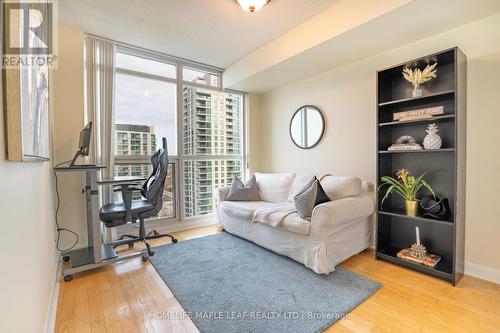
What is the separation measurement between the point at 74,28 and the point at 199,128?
75.9 inches

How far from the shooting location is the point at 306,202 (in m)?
2.40

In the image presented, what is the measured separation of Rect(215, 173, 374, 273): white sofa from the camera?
2203mm

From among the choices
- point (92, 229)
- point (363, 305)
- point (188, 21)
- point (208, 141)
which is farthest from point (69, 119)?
point (363, 305)

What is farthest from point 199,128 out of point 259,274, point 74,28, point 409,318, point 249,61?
point 409,318

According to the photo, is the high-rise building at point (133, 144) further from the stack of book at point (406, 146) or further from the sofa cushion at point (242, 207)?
the stack of book at point (406, 146)

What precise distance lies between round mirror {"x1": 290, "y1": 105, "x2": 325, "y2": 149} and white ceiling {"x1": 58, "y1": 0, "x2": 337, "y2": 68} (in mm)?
1159

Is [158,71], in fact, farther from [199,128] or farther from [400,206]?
[400,206]

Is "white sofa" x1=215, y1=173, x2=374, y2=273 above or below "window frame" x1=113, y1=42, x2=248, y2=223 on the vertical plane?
below

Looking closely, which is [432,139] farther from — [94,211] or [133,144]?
[133,144]

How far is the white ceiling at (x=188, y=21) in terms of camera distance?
2303 mm

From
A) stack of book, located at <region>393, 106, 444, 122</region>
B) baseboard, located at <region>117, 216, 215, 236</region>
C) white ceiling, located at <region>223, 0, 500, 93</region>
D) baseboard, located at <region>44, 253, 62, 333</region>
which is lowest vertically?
baseboard, located at <region>44, 253, 62, 333</region>

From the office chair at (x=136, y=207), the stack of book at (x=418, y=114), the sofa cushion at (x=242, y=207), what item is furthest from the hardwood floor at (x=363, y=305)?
the stack of book at (x=418, y=114)

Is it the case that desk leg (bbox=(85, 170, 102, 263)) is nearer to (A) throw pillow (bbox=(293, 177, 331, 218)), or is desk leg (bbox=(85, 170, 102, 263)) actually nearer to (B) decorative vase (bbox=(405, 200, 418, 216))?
(A) throw pillow (bbox=(293, 177, 331, 218))

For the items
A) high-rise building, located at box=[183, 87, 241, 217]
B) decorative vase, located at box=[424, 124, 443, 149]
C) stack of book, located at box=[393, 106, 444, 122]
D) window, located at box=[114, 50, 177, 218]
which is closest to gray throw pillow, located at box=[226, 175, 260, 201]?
high-rise building, located at box=[183, 87, 241, 217]
